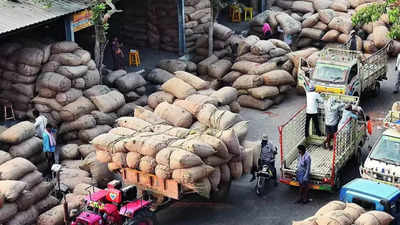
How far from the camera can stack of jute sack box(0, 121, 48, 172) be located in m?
15.9

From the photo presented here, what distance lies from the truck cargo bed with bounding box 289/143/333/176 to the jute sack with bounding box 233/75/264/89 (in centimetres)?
451

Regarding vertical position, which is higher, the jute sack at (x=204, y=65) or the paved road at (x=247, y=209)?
the jute sack at (x=204, y=65)

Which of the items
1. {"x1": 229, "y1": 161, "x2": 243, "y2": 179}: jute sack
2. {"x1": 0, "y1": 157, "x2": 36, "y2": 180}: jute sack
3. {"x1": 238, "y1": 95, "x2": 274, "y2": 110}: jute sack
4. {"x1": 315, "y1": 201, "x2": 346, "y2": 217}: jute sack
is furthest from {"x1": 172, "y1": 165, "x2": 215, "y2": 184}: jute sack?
{"x1": 238, "y1": 95, "x2": 274, "y2": 110}: jute sack

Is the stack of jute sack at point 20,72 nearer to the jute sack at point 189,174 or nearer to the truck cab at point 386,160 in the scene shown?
the jute sack at point 189,174

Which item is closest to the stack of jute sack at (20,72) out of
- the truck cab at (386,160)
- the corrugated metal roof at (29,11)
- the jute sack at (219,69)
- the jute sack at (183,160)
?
the corrugated metal roof at (29,11)

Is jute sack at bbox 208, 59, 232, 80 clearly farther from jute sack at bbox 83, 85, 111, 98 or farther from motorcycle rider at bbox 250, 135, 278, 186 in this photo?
motorcycle rider at bbox 250, 135, 278, 186

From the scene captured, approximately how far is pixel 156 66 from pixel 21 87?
554cm

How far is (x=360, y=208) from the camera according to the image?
40.1ft

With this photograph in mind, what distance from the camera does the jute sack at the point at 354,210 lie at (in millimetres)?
11914

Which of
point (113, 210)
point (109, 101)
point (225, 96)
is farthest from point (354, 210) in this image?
point (109, 101)

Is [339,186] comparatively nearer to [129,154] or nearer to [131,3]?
[129,154]

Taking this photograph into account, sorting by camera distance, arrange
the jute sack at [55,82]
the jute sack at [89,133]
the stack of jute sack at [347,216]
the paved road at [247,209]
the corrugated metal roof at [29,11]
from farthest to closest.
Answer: the jute sack at [55,82], the jute sack at [89,133], the corrugated metal roof at [29,11], the paved road at [247,209], the stack of jute sack at [347,216]

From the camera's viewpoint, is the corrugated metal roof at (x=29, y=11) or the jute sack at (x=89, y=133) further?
the jute sack at (x=89, y=133)

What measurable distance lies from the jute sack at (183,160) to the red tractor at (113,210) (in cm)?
98
